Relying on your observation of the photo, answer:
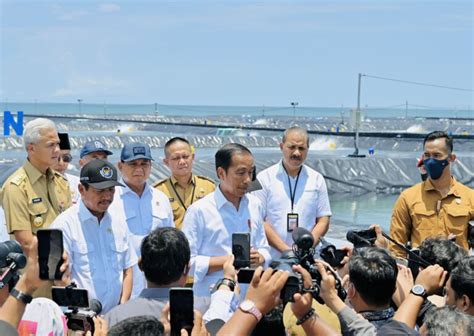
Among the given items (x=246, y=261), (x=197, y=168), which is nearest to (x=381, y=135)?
(x=197, y=168)

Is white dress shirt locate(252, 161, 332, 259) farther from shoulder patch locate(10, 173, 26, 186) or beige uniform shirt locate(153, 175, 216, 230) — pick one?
shoulder patch locate(10, 173, 26, 186)

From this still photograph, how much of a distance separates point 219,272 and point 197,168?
7.64 metres

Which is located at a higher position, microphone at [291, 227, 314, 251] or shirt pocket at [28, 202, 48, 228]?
microphone at [291, 227, 314, 251]

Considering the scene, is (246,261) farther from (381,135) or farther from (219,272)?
(381,135)

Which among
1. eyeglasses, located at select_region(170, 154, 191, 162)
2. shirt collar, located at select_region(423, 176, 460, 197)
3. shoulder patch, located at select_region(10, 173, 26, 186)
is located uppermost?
eyeglasses, located at select_region(170, 154, 191, 162)

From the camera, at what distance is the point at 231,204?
3459mm

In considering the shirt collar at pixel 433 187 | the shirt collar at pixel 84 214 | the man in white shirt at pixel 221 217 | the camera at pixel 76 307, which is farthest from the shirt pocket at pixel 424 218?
the camera at pixel 76 307

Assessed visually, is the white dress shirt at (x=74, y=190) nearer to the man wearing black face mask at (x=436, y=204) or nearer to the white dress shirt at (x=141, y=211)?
the white dress shirt at (x=141, y=211)

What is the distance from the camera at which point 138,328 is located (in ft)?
5.78

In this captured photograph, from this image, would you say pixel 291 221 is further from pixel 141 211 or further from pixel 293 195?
pixel 141 211

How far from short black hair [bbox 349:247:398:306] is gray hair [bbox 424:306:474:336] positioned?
13.5 inches

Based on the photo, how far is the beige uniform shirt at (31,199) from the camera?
3344 millimetres

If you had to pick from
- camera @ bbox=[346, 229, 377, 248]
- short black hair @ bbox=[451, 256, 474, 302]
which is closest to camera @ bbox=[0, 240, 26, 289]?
short black hair @ bbox=[451, 256, 474, 302]

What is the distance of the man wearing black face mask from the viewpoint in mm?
3896
